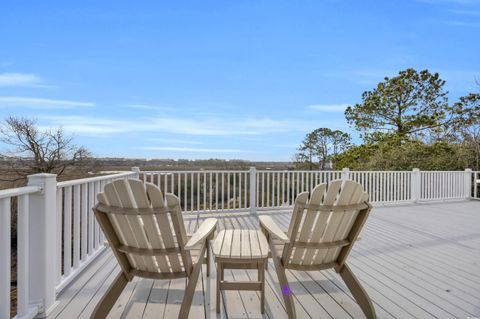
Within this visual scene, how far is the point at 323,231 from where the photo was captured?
213 centimetres

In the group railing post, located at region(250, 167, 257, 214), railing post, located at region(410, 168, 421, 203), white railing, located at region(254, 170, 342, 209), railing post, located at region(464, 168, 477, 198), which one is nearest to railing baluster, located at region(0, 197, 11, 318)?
railing post, located at region(250, 167, 257, 214)

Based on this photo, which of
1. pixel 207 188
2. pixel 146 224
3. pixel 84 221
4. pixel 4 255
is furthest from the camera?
pixel 207 188

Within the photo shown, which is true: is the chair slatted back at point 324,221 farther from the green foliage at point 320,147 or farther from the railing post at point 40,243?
the green foliage at point 320,147

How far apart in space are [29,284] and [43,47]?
9.77 meters

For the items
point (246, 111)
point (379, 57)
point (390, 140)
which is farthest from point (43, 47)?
point (390, 140)

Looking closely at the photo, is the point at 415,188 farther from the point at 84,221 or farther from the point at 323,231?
the point at 84,221

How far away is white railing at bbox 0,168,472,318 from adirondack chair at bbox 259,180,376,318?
147cm

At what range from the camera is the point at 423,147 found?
1328 cm

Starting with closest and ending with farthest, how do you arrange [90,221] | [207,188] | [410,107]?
[90,221] → [207,188] → [410,107]

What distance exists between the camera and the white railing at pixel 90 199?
6.39ft

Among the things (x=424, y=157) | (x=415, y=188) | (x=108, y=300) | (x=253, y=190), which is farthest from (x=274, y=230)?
(x=424, y=157)

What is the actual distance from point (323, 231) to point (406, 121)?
17.1m

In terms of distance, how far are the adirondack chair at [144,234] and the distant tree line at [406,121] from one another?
13187 millimetres

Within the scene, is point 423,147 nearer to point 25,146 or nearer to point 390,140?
point 390,140
